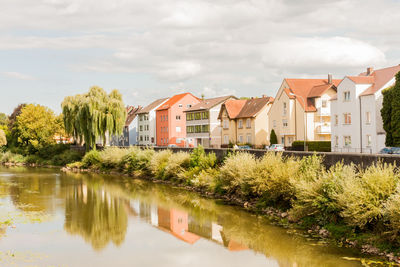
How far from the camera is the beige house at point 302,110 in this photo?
59.2 metres

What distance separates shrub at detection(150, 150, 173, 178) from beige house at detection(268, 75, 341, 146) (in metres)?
20.1

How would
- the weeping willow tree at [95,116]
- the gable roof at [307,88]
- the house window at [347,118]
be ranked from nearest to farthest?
1. the house window at [347,118]
2. the weeping willow tree at [95,116]
3. the gable roof at [307,88]

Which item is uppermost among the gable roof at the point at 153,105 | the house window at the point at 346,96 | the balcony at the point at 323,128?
the gable roof at the point at 153,105

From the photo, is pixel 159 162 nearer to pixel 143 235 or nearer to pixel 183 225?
pixel 183 225

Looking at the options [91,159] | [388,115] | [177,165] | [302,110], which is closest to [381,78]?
[388,115]

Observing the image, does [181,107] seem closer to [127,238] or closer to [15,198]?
[15,198]

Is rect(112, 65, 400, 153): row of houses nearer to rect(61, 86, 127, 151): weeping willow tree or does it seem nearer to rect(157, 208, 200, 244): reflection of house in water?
rect(61, 86, 127, 151): weeping willow tree

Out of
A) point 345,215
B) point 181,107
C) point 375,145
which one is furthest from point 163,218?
point 181,107

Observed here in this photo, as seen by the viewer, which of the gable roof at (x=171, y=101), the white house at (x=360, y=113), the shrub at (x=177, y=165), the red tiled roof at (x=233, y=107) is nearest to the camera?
the shrub at (x=177, y=165)

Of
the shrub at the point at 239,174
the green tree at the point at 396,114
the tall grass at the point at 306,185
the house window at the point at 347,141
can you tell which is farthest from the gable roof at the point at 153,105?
the shrub at the point at 239,174

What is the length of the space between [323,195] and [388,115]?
81.3 ft

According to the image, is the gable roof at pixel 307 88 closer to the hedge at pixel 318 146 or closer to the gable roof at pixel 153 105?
the hedge at pixel 318 146

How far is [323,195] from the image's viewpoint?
62.9 ft

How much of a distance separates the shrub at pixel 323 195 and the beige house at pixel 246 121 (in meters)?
47.0
